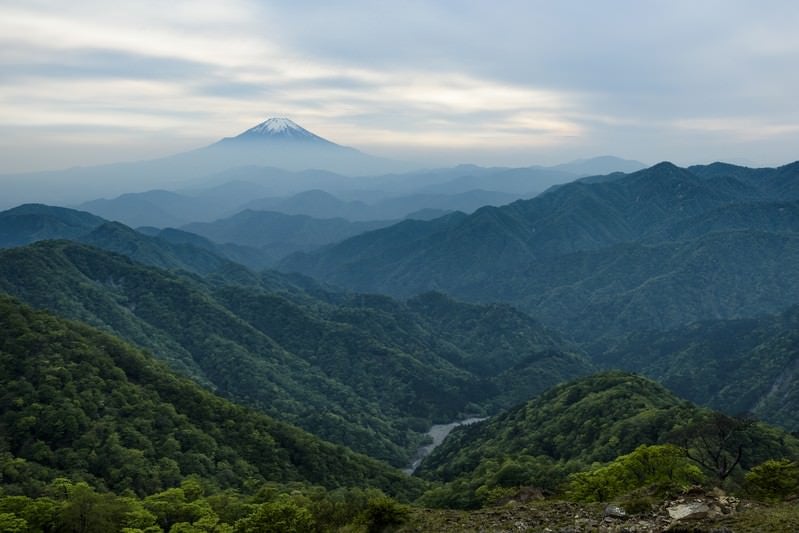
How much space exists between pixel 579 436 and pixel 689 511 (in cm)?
7122

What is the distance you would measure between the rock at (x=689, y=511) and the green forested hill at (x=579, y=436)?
21427 millimetres

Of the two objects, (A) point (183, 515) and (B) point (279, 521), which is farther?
(A) point (183, 515)

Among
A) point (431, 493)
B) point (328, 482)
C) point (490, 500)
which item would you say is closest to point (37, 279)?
point (328, 482)

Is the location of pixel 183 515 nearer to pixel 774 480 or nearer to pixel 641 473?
pixel 641 473

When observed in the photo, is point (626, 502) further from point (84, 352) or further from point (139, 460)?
point (84, 352)

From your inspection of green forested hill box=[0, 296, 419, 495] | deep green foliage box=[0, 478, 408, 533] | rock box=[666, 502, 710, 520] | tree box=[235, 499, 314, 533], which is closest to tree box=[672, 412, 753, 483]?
rock box=[666, 502, 710, 520]

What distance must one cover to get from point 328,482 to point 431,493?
26.9 metres

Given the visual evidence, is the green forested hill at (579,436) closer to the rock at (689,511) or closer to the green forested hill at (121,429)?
the rock at (689,511)

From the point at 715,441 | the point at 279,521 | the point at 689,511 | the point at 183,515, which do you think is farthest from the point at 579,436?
the point at 689,511

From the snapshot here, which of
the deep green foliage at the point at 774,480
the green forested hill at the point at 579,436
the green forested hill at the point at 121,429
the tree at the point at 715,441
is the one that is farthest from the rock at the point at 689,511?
the green forested hill at the point at 121,429

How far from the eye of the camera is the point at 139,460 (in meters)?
77.5

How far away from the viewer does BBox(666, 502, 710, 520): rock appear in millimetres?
26547

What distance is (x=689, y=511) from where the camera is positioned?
27203 mm

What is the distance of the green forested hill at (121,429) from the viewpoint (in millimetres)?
75188
